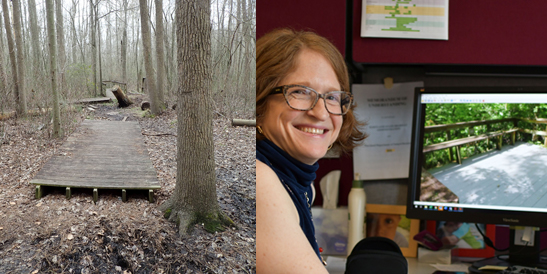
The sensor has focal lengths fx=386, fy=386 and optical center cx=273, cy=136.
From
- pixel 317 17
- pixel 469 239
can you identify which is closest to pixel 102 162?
pixel 317 17

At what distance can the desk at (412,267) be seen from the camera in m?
1.24

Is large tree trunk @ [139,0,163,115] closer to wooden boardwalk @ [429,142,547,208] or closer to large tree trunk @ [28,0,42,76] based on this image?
large tree trunk @ [28,0,42,76]

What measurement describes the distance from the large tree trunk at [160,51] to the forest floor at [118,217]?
28 mm

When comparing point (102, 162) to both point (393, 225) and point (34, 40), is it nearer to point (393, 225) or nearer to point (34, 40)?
point (34, 40)

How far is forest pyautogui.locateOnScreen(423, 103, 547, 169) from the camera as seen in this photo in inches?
48.8

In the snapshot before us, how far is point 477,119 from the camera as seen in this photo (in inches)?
50.5

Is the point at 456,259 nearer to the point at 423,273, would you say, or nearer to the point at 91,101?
the point at 423,273

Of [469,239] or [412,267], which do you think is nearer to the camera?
[412,267]

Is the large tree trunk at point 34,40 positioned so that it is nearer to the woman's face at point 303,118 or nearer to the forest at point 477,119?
the woman's face at point 303,118

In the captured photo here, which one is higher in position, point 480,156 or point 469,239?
point 480,156

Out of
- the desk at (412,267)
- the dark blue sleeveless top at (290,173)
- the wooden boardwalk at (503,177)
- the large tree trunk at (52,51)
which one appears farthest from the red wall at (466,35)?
the large tree trunk at (52,51)

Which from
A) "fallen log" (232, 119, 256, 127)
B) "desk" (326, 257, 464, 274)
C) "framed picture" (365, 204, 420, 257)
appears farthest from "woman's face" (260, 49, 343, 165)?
"framed picture" (365, 204, 420, 257)

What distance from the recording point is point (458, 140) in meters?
1.30

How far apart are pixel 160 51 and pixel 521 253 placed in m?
1.34
